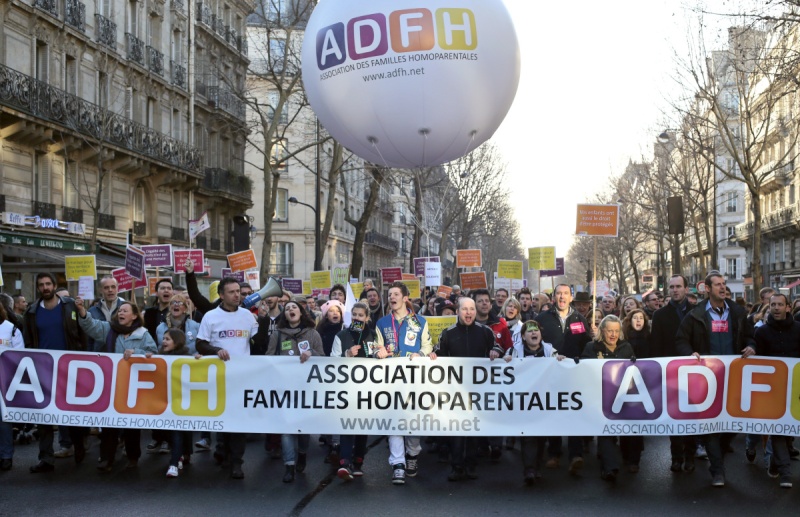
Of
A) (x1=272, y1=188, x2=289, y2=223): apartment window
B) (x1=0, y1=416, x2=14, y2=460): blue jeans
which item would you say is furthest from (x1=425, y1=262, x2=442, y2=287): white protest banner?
(x1=272, y1=188, x2=289, y2=223): apartment window

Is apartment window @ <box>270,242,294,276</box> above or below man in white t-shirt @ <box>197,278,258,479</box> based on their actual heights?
above

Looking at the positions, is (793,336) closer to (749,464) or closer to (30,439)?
(749,464)

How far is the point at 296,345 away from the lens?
9711 mm

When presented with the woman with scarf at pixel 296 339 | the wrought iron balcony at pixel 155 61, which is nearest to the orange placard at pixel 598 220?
the woman with scarf at pixel 296 339

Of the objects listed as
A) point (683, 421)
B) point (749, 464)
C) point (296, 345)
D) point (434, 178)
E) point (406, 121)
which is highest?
point (434, 178)

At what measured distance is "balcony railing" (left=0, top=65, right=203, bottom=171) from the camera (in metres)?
25.3

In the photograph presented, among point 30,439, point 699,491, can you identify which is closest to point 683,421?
point 699,491

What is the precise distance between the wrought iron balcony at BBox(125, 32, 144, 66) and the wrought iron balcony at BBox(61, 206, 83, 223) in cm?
740

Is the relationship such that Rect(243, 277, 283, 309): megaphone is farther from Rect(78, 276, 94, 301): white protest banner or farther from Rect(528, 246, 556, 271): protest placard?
Rect(528, 246, 556, 271): protest placard

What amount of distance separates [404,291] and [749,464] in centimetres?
421

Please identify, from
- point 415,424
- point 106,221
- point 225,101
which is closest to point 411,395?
point 415,424

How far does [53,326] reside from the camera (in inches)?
400

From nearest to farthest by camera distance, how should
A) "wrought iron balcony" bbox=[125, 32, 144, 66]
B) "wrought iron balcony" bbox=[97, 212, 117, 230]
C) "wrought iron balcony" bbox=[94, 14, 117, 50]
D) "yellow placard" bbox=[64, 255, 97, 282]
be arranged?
"yellow placard" bbox=[64, 255, 97, 282], "wrought iron balcony" bbox=[97, 212, 117, 230], "wrought iron balcony" bbox=[94, 14, 117, 50], "wrought iron balcony" bbox=[125, 32, 144, 66]

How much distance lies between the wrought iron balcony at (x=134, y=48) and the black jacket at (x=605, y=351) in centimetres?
2816
